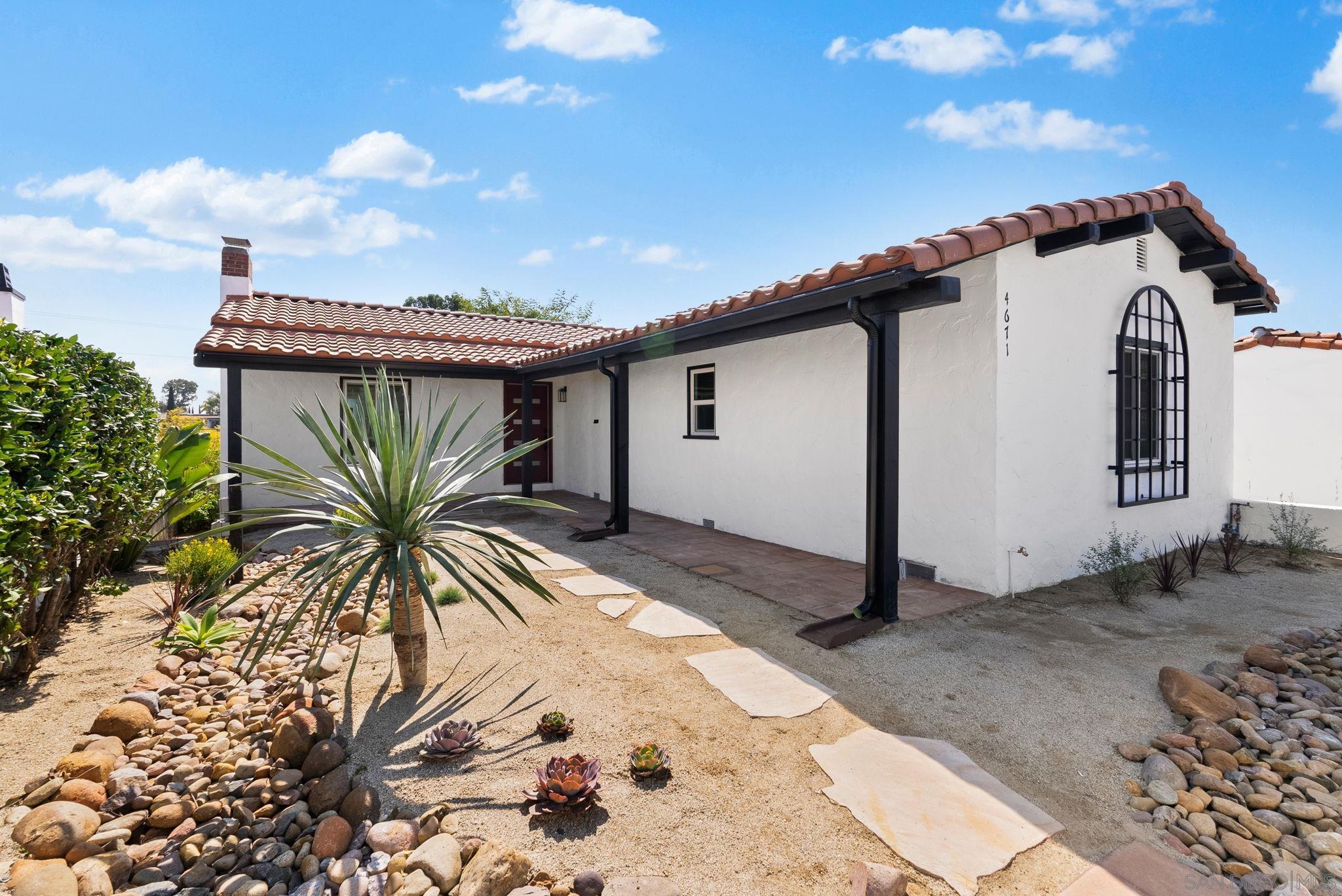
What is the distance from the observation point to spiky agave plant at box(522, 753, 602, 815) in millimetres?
2236

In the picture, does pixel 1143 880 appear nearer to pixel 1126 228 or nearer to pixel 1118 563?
pixel 1118 563

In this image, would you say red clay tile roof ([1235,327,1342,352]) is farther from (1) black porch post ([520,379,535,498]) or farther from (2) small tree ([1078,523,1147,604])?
(1) black porch post ([520,379,535,498])

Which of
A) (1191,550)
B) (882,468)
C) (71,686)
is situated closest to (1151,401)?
(1191,550)

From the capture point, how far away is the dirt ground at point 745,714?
6.98 ft

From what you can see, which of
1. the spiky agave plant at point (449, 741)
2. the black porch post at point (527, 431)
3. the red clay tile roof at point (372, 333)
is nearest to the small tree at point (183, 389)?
the red clay tile roof at point (372, 333)

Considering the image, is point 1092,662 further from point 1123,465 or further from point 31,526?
point 31,526

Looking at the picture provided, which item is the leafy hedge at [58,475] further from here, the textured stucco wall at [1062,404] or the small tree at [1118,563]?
the small tree at [1118,563]

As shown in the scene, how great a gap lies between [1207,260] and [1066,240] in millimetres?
3145

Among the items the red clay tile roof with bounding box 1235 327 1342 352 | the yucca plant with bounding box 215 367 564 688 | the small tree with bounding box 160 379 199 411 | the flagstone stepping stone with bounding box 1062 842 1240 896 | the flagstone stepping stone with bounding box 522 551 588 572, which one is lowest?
the flagstone stepping stone with bounding box 1062 842 1240 896

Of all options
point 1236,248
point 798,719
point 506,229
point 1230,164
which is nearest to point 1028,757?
point 798,719

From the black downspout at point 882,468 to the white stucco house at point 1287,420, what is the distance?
6.47 meters

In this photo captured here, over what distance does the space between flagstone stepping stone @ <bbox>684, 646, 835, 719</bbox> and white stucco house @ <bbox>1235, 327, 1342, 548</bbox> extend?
25.3 feet

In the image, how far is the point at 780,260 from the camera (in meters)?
11.6

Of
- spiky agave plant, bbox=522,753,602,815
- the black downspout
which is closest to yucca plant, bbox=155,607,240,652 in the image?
spiky agave plant, bbox=522,753,602,815
